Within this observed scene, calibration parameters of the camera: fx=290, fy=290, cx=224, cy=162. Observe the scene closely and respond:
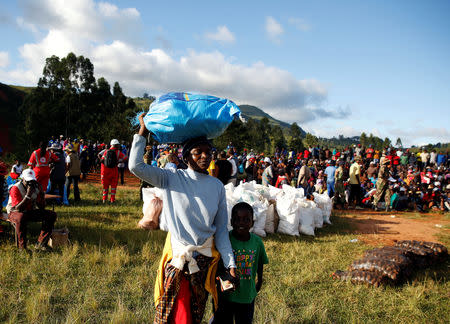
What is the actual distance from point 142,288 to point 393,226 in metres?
7.39

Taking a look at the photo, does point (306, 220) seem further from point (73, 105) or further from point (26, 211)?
point (73, 105)

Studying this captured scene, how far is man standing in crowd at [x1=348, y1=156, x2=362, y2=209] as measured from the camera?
10.2 meters

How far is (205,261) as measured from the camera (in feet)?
6.05

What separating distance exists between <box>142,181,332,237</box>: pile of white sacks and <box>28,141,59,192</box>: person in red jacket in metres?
2.61

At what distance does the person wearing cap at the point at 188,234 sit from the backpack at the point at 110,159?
6.12 meters

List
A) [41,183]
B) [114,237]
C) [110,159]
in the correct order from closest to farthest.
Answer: [114,237], [41,183], [110,159]

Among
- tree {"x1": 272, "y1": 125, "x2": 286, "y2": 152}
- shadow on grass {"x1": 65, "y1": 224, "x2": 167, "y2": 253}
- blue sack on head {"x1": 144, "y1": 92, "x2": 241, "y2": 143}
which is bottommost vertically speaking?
shadow on grass {"x1": 65, "y1": 224, "x2": 167, "y2": 253}

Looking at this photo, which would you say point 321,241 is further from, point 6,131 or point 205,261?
point 6,131

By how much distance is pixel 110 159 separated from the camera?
7574mm

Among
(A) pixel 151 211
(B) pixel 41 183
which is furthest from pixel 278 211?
(B) pixel 41 183

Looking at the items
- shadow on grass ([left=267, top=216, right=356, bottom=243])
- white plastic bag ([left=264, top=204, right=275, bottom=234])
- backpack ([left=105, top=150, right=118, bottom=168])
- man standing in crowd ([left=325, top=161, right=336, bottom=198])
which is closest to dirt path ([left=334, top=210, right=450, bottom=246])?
shadow on grass ([left=267, top=216, right=356, bottom=243])

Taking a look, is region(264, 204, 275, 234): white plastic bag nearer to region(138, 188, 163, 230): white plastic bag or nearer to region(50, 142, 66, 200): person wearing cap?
region(138, 188, 163, 230): white plastic bag

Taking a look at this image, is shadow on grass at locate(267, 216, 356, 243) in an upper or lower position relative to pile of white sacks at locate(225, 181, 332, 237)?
lower

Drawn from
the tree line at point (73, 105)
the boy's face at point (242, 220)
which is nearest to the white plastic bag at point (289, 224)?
the boy's face at point (242, 220)
